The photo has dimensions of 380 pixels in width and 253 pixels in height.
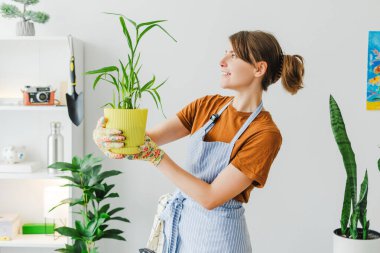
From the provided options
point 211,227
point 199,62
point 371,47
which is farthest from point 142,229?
point 371,47

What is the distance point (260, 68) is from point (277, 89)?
Answer: 109cm

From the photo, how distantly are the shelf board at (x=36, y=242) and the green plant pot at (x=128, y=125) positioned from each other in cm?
129

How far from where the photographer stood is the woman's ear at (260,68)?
1707 mm

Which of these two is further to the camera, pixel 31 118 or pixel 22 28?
pixel 31 118

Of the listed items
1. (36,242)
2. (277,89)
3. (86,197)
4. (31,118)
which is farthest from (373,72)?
(36,242)

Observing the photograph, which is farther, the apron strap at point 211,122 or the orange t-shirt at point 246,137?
the apron strap at point 211,122

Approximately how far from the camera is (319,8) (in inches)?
108

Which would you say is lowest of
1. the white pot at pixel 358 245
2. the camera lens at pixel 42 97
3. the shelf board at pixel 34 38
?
the white pot at pixel 358 245

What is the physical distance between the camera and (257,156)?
1.60 m

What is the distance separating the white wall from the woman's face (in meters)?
1.03

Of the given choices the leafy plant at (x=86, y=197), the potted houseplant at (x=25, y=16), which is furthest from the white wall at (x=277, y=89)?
the leafy plant at (x=86, y=197)

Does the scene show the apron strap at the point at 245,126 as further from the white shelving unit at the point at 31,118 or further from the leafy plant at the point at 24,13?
the leafy plant at the point at 24,13

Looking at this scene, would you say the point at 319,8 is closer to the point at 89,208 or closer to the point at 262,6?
the point at 262,6

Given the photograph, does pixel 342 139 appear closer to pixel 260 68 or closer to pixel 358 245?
pixel 358 245
